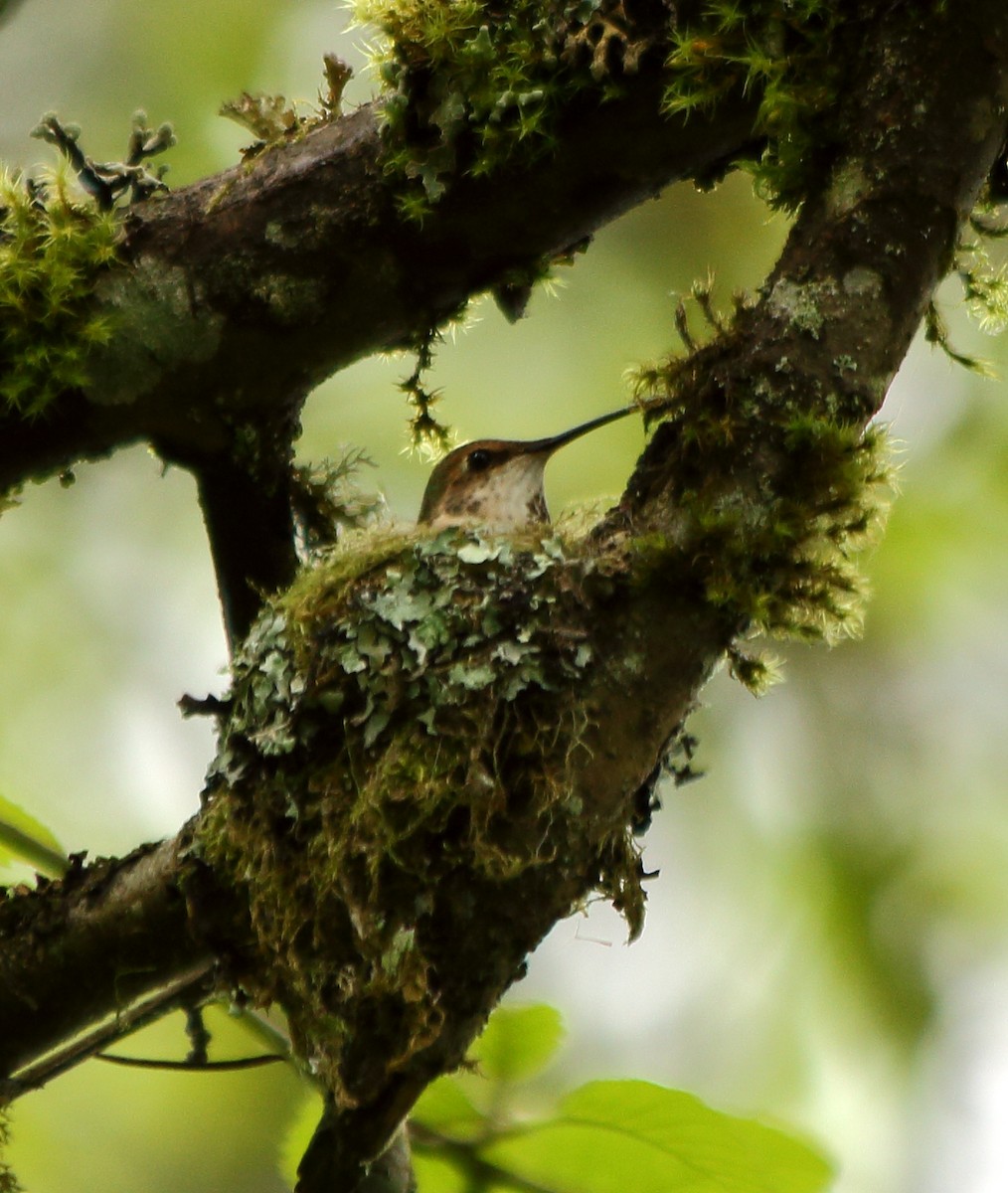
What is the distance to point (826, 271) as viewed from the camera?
223 centimetres

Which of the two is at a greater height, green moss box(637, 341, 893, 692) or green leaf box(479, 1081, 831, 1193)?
green moss box(637, 341, 893, 692)

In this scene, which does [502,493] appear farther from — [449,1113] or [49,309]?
[449,1113]

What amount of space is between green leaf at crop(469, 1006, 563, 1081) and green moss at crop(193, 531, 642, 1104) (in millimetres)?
344

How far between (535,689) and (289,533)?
871mm

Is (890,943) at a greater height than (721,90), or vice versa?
(890,943)

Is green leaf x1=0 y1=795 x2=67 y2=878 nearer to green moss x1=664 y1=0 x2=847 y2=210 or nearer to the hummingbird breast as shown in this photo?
the hummingbird breast

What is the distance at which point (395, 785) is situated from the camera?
7.36 feet

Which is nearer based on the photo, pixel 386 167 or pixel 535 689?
pixel 535 689

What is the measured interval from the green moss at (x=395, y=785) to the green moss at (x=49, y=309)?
585 millimetres

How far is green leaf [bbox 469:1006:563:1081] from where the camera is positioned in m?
2.62

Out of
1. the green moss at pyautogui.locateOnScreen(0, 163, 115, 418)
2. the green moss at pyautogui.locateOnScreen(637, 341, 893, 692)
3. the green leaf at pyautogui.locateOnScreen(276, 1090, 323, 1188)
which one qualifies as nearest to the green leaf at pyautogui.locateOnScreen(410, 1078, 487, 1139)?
the green leaf at pyautogui.locateOnScreen(276, 1090, 323, 1188)

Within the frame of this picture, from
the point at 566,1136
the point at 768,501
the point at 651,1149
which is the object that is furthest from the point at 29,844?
the point at 768,501

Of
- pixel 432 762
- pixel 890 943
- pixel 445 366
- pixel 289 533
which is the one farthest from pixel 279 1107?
pixel 432 762

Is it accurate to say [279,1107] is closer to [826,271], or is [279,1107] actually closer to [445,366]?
[445,366]
